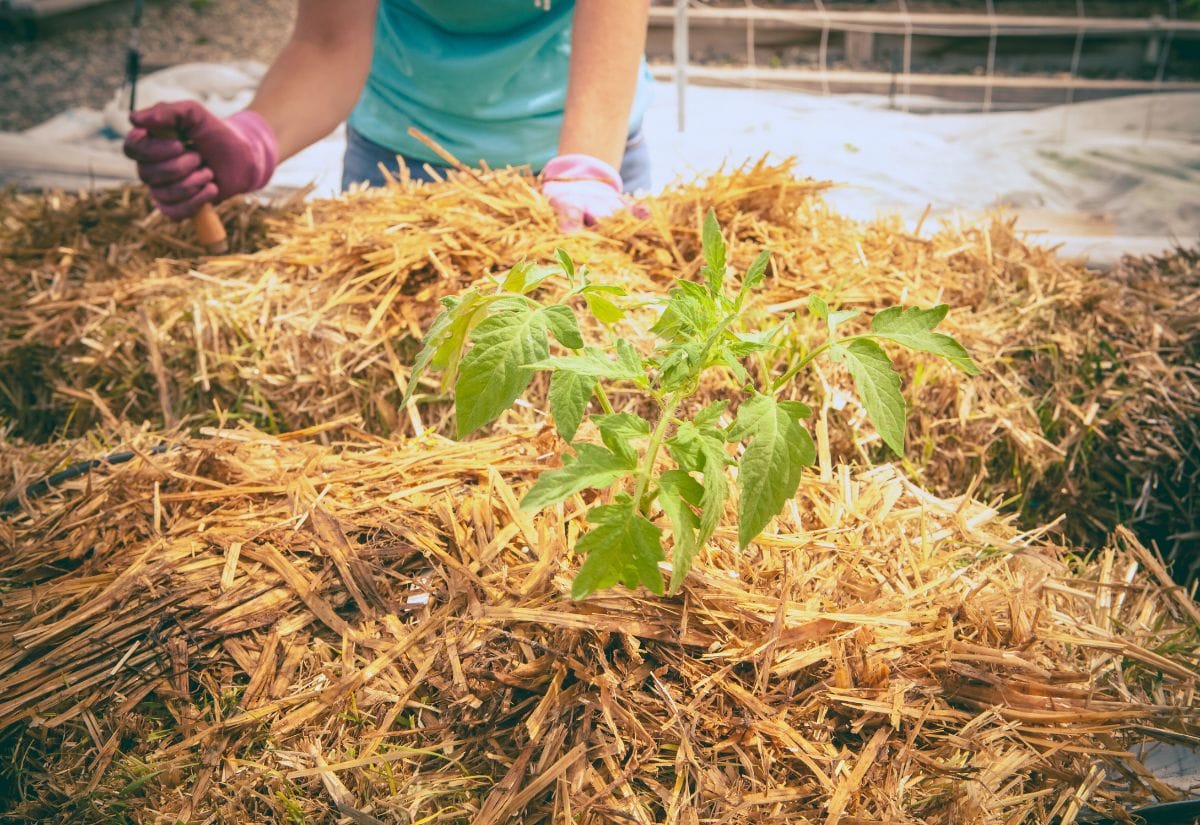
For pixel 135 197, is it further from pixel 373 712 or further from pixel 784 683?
pixel 784 683

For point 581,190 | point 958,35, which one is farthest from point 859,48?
point 581,190

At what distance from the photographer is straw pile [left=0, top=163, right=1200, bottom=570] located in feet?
5.57

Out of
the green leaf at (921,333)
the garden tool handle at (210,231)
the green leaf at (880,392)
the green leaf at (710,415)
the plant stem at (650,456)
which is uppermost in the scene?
the green leaf at (921,333)

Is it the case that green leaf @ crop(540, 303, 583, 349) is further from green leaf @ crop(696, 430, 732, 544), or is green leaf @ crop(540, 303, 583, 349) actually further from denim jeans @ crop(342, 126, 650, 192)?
denim jeans @ crop(342, 126, 650, 192)

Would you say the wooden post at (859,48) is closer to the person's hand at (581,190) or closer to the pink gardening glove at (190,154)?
the person's hand at (581,190)

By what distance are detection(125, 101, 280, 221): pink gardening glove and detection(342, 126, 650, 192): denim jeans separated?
1.54 ft

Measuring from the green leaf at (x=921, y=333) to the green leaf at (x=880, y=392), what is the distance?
0.04m

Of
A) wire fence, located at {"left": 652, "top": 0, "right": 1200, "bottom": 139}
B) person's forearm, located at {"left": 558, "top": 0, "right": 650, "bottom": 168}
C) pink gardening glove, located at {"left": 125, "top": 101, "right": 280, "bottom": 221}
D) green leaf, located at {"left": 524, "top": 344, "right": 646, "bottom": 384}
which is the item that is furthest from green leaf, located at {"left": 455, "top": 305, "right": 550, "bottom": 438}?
wire fence, located at {"left": 652, "top": 0, "right": 1200, "bottom": 139}

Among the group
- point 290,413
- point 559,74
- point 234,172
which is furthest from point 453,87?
point 290,413

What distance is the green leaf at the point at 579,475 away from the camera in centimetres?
86

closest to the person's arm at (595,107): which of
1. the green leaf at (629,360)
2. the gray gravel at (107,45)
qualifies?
the green leaf at (629,360)

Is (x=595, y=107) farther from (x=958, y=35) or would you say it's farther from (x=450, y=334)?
(x=958, y=35)

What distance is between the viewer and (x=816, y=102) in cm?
412

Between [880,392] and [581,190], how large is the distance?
3.76ft
